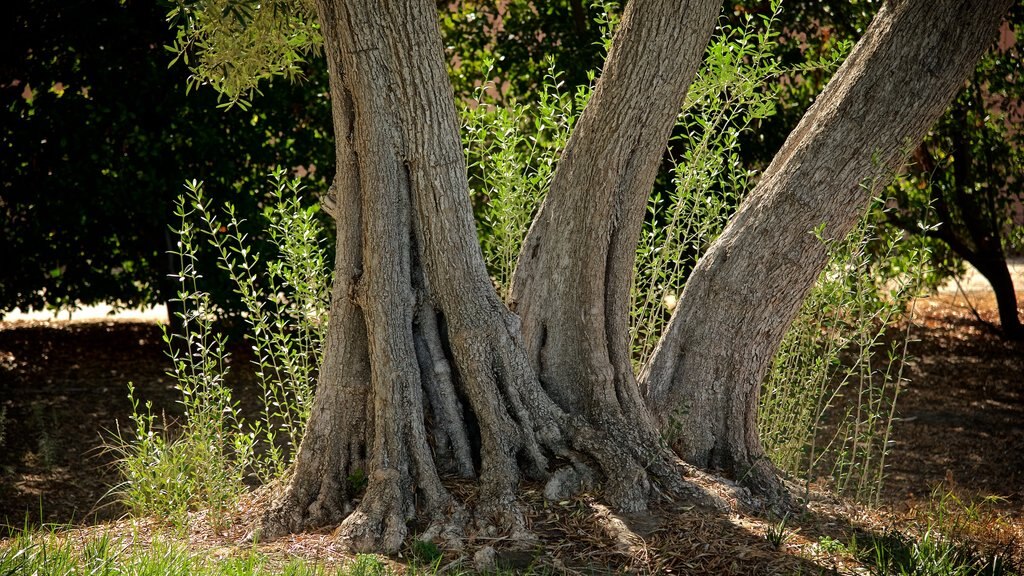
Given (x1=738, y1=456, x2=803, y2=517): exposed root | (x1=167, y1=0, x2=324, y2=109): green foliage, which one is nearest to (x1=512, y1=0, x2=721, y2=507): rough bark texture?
(x1=738, y1=456, x2=803, y2=517): exposed root

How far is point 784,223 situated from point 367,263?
1846mm

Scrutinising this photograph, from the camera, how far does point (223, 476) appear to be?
443 centimetres

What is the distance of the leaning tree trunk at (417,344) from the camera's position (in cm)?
391

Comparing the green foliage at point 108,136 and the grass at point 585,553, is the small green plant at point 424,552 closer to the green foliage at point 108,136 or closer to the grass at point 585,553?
the grass at point 585,553

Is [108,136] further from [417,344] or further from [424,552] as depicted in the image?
[424,552]

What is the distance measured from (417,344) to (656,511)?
123 centimetres

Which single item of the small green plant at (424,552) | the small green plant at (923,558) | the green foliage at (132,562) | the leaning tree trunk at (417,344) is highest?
the leaning tree trunk at (417,344)

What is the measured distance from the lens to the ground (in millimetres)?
3641

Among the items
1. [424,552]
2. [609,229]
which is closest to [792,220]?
[609,229]

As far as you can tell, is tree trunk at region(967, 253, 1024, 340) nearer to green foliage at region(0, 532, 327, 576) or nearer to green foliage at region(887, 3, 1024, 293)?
green foliage at region(887, 3, 1024, 293)

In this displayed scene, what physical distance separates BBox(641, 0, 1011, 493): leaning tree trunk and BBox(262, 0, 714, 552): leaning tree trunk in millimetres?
412

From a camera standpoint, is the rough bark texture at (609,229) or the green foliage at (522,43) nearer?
the rough bark texture at (609,229)

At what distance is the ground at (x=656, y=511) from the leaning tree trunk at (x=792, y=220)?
0.58m

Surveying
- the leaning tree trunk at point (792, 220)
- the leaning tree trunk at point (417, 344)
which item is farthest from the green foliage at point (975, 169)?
the leaning tree trunk at point (417, 344)
